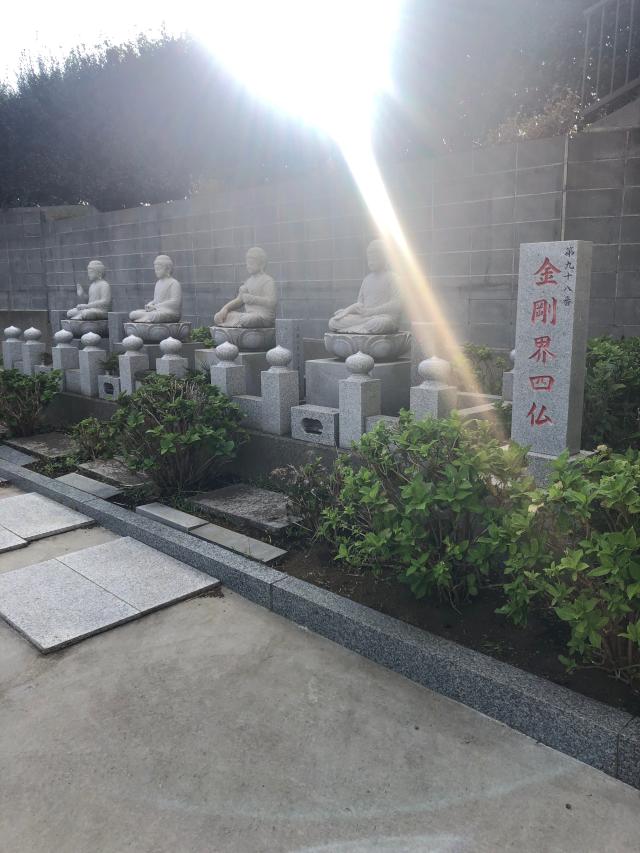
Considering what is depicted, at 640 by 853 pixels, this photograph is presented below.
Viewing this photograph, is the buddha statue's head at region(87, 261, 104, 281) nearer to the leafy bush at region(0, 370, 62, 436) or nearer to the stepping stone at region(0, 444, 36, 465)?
the leafy bush at region(0, 370, 62, 436)

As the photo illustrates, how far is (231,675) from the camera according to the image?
3178 millimetres

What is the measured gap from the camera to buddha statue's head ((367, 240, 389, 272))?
6.42 metres

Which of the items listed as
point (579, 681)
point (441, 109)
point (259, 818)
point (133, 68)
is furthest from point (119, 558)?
point (133, 68)

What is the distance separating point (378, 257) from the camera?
6426mm

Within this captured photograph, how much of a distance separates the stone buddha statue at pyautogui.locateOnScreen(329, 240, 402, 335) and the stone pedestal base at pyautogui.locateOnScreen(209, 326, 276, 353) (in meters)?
1.01

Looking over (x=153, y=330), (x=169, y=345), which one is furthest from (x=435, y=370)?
(x=153, y=330)

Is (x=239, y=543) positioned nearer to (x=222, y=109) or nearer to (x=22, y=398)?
(x=22, y=398)

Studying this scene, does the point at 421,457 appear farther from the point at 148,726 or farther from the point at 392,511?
the point at 148,726

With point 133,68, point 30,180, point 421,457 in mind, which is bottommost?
point 421,457

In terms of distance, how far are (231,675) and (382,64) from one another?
12.1 meters

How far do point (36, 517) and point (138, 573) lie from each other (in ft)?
5.21

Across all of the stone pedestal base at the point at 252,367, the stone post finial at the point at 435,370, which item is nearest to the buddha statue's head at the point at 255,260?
the stone pedestal base at the point at 252,367

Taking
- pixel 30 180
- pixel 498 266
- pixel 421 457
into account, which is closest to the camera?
pixel 421 457

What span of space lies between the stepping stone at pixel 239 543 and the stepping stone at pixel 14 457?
9.86 feet
